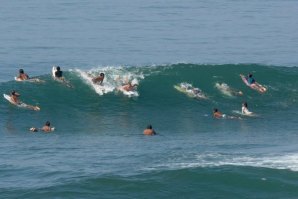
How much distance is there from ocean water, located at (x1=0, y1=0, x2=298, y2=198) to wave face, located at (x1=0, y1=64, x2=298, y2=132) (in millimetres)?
68

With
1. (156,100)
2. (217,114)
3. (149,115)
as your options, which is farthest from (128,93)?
(217,114)

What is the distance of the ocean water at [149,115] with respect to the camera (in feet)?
119

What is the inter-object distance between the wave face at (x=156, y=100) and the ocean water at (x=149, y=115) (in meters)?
0.07

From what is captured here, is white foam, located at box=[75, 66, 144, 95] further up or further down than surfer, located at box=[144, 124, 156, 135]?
further up

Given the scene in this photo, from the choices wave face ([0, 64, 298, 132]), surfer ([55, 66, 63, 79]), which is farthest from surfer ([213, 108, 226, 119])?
surfer ([55, 66, 63, 79])

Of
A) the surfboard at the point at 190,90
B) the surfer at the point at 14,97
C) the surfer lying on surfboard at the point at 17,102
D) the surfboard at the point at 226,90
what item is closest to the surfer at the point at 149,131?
the surfer lying on surfboard at the point at 17,102

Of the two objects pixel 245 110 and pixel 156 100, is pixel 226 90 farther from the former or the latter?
pixel 245 110

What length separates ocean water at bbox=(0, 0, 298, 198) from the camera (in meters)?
36.2

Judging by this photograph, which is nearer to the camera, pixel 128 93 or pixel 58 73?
pixel 128 93

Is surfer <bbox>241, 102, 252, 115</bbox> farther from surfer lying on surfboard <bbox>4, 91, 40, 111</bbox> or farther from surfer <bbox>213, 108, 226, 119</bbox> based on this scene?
surfer lying on surfboard <bbox>4, 91, 40, 111</bbox>

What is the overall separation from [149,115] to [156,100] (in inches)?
116

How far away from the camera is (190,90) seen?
53.2 metres

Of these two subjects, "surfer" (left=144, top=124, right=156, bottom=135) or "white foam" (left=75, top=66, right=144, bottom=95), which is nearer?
"surfer" (left=144, top=124, right=156, bottom=135)

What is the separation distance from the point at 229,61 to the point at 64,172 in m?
35.4
